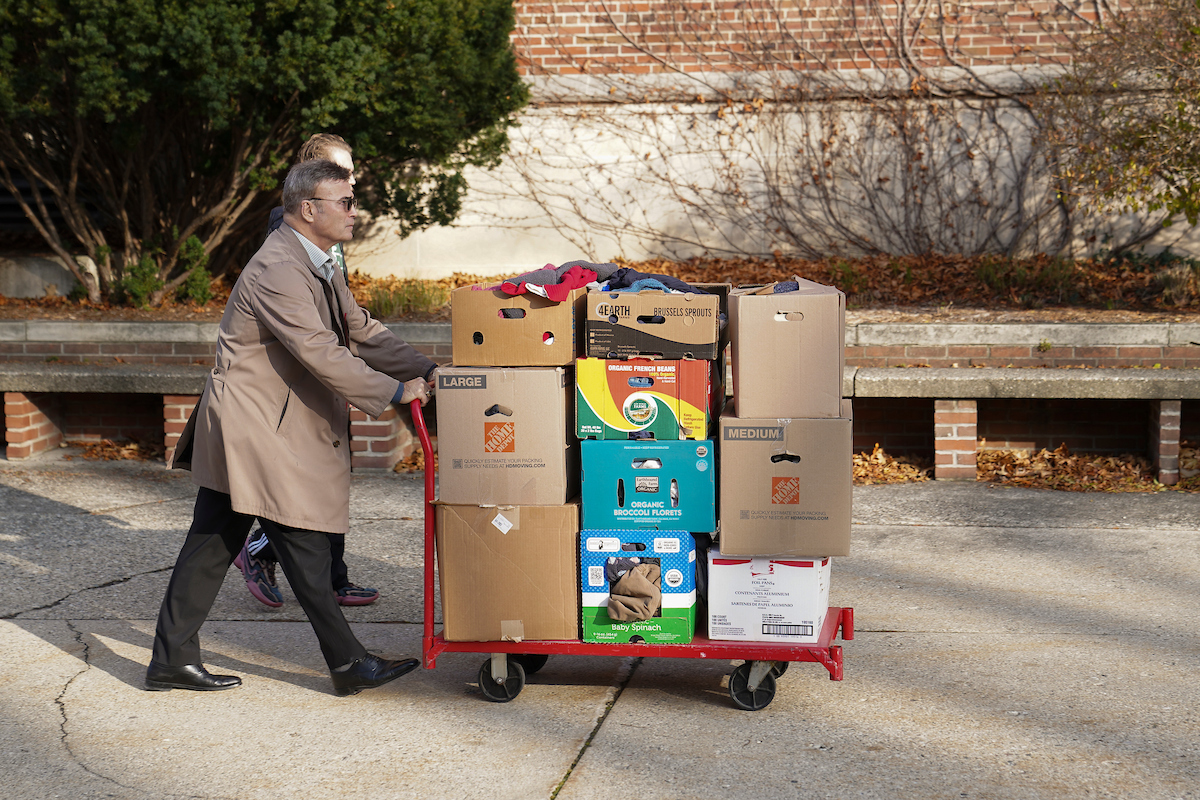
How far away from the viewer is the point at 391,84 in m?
8.10

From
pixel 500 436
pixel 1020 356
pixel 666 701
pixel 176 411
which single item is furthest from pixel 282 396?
pixel 1020 356

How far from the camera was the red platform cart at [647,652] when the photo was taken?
382 centimetres

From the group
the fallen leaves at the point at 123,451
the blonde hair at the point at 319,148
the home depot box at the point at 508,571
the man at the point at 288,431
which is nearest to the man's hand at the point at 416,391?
the man at the point at 288,431

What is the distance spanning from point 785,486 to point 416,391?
1.29 m

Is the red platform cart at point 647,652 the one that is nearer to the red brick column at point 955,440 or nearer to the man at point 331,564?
the man at point 331,564

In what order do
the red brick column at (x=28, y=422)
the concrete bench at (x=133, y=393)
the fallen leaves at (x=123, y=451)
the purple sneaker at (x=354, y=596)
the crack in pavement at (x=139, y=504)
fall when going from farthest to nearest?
1. the fallen leaves at (x=123, y=451)
2. the red brick column at (x=28, y=422)
3. the concrete bench at (x=133, y=393)
4. the crack in pavement at (x=139, y=504)
5. the purple sneaker at (x=354, y=596)

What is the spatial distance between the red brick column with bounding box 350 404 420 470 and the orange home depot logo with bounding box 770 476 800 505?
13.7ft

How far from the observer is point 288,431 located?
4.03 m

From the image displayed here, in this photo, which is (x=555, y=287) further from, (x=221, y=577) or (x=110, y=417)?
(x=110, y=417)

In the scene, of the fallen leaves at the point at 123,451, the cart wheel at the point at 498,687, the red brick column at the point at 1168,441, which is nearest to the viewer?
the cart wheel at the point at 498,687

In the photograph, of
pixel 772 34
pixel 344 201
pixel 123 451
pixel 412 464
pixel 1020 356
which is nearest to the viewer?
pixel 344 201

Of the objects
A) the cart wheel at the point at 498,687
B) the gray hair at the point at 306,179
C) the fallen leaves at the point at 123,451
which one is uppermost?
the gray hair at the point at 306,179

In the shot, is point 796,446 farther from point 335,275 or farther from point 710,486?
point 335,275

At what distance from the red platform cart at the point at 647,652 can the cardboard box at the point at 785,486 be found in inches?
12.8
